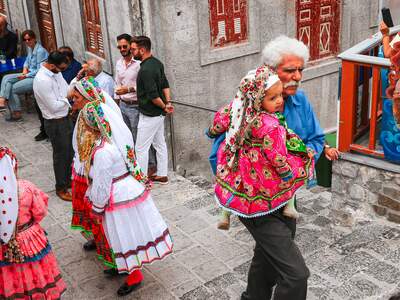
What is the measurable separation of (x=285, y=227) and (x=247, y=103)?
0.89 metres

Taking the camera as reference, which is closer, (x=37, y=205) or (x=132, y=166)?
(x=37, y=205)

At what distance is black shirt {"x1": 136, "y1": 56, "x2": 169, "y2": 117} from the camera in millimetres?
7004

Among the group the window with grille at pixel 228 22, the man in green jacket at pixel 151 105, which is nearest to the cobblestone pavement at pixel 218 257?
the man in green jacket at pixel 151 105

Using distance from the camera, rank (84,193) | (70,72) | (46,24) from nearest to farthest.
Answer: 1. (84,193)
2. (70,72)
3. (46,24)

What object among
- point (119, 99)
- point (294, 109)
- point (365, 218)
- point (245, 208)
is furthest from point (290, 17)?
point (245, 208)

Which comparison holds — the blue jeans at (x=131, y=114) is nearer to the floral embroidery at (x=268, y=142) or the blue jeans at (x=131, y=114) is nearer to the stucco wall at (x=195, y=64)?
the stucco wall at (x=195, y=64)

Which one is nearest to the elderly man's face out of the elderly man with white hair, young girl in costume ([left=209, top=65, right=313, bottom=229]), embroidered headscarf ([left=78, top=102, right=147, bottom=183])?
the elderly man with white hair

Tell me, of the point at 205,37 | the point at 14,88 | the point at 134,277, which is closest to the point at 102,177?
the point at 134,277

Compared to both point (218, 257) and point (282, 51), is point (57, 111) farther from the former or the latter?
point (282, 51)

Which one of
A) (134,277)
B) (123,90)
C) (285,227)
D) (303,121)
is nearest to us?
(285,227)

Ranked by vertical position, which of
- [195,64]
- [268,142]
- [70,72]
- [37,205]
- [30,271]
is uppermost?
[268,142]

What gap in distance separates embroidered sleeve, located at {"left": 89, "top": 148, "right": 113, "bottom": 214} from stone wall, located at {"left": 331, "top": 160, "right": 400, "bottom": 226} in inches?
118

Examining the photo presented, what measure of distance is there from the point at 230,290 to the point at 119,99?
3614mm

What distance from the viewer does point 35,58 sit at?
9.42m
